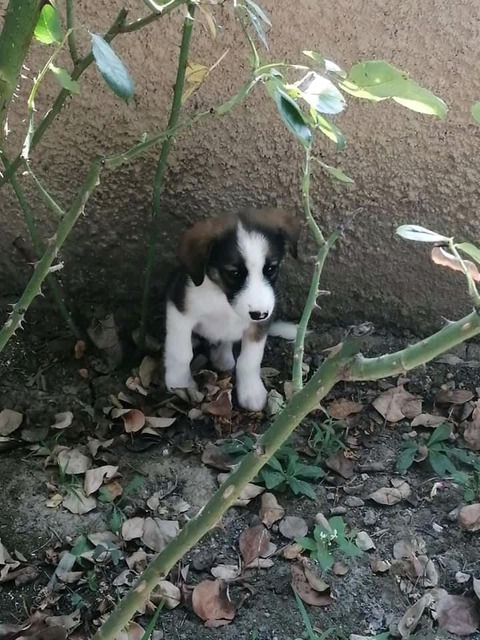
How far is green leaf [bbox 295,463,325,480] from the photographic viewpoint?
2.32 meters

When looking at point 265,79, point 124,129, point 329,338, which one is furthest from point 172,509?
point 265,79

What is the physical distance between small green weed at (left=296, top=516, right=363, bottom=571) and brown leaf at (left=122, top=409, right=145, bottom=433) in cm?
64

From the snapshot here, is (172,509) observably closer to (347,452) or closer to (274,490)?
(274,490)

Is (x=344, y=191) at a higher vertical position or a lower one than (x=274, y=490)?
higher

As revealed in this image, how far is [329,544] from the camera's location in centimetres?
211

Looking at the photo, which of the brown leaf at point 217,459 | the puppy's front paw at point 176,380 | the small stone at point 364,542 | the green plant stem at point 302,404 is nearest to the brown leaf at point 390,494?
the small stone at point 364,542

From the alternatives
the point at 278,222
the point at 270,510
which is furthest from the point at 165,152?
the point at 270,510

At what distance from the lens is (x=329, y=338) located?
9.41ft

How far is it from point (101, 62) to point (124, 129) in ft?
4.69

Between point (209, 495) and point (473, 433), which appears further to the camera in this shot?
point (473, 433)

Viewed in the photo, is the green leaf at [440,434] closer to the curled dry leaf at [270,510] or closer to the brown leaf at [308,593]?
the curled dry leaf at [270,510]

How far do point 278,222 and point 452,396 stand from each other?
2.70ft

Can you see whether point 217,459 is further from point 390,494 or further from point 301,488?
point 390,494

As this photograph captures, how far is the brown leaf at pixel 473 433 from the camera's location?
8.13 ft
